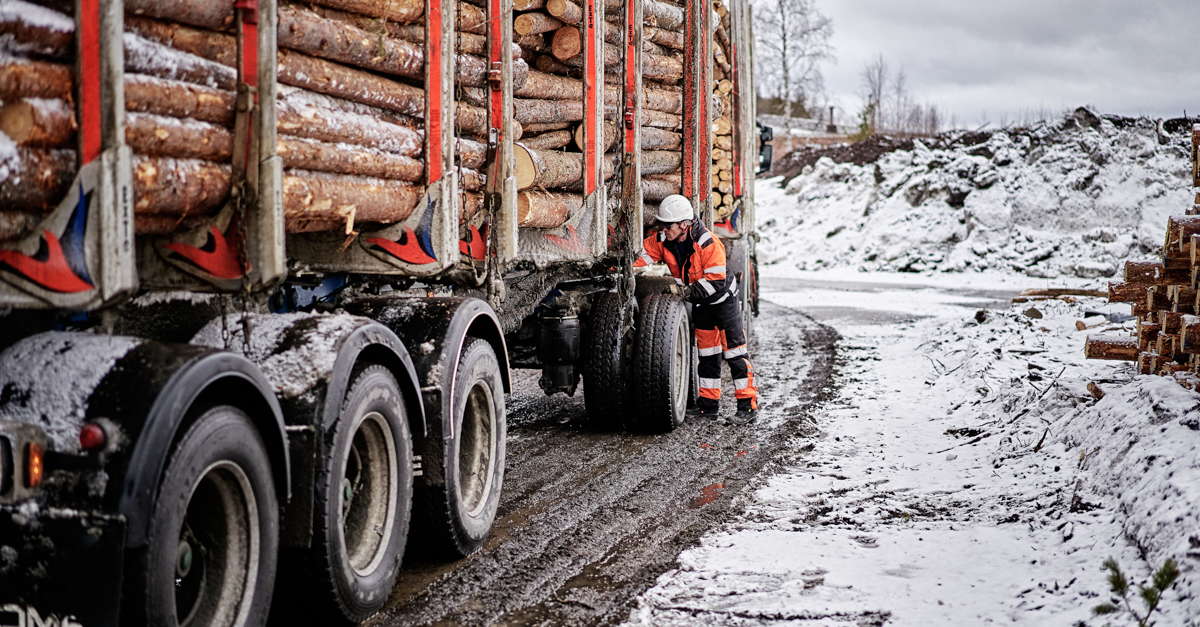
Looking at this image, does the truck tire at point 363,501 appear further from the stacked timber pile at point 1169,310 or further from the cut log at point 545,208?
the stacked timber pile at point 1169,310

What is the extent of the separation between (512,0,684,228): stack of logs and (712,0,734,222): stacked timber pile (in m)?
2.42

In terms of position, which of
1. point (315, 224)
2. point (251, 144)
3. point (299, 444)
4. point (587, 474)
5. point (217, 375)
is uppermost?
point (251, 144)

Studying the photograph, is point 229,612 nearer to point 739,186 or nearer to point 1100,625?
point 1100,625

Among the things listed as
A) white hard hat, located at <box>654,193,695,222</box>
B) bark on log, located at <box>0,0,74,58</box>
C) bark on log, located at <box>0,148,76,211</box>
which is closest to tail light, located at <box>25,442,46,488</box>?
bark on log, located at <box>0,148,76,211</box>

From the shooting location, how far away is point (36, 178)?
2.43m

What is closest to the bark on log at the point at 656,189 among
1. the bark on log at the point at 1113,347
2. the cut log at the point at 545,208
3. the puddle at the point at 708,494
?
the cut log at the point at 545,208

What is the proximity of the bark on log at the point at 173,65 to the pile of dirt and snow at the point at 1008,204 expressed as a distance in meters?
22.7

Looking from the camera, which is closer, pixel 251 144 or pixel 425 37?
pixel 251 144

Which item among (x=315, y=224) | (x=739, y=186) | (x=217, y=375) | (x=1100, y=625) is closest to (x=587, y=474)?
(x=315, y=224)

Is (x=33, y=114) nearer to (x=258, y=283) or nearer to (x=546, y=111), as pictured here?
(x=258, y=283)

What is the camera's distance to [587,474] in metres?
6.09

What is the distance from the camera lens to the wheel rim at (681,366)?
764 centimetres

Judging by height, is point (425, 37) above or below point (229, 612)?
above

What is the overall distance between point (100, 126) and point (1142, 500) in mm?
4231
